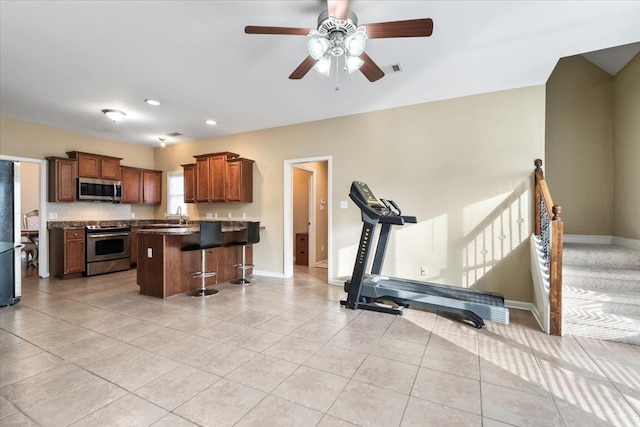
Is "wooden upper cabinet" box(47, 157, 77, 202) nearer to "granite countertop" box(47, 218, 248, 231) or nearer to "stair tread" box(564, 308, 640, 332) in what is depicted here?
"granite countertop" box(47, 218, 248, 231)

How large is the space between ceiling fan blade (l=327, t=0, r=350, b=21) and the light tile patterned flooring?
266 cm

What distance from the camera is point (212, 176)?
19.8 feet

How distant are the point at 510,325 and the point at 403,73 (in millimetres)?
3174

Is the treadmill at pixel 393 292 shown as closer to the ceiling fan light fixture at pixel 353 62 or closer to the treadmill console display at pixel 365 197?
the treadmill console display at pixel 365 197

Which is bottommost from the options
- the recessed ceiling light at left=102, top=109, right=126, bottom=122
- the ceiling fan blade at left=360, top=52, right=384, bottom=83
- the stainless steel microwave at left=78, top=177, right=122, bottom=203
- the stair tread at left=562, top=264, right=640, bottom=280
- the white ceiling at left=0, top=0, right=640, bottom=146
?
the stair tread at left=562, top=264, right=640, bottom=280

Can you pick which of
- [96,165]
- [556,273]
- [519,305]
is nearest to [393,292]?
[556,273]

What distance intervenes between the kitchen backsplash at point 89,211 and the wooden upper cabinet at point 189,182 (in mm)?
1806

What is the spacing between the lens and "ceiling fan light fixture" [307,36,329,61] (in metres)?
2.23

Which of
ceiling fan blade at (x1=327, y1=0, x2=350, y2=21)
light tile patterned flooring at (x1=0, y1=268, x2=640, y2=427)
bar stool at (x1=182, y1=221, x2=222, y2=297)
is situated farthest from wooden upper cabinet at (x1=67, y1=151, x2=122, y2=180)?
ceiling fan blade at (x1=327, y1=0, x2=350, y2=21)

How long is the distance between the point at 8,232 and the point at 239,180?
329 cm

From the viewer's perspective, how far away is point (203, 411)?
183 centimetres

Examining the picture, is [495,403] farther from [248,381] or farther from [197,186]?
[197,186]

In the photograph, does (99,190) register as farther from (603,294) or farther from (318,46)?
(603,294)

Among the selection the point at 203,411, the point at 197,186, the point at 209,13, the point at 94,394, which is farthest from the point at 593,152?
the point at 197,186
